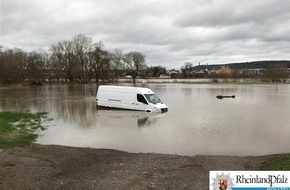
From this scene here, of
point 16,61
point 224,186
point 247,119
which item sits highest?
point 16,61

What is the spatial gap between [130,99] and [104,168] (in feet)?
64.0

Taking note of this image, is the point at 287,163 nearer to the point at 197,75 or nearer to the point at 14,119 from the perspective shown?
the point at 14,119

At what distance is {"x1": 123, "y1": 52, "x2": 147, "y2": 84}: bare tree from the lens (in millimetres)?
123375

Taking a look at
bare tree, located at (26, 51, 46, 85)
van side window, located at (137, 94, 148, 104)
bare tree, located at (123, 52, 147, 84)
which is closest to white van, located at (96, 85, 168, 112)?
van side window, located at (137, 94, 148, 104)

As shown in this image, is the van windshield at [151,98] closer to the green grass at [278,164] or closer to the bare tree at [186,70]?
the green grass at [278,164]

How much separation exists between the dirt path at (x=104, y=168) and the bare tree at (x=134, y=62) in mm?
110461

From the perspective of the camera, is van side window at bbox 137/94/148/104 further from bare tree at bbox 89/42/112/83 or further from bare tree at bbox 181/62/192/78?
bare tree at bbox 181/62/192/78

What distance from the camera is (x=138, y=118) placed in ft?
81.7

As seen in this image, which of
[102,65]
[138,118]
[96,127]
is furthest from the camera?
[102,65]

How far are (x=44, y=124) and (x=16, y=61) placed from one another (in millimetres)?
78998

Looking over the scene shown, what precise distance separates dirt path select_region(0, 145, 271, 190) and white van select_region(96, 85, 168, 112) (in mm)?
15590

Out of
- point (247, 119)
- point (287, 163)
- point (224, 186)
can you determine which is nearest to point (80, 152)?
point (287, 163)

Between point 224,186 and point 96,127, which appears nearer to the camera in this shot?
point 224,186

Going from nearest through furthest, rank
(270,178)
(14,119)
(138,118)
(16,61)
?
(270,178)
(14,119)
(138,118)
(16,61)
